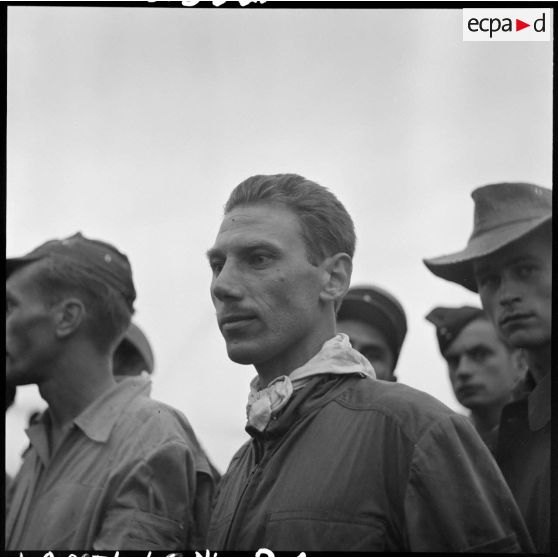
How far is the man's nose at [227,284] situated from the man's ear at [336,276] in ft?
0.75

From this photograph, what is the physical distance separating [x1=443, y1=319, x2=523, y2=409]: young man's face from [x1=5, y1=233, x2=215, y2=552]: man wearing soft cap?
0.76 m

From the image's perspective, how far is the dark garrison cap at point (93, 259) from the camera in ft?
9.06

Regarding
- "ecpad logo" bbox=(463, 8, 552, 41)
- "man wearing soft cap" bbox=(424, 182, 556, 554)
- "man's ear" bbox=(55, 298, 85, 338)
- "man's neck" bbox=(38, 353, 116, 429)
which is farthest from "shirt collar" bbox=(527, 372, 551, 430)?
"man's ear" bbox=(55, 298, 85, 338)

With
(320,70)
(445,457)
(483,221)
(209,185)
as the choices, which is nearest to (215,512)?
(445,457)

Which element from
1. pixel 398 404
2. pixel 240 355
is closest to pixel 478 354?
pixel 398 404

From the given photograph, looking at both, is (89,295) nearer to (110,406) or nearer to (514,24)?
(110,406)

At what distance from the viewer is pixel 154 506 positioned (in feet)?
8.53

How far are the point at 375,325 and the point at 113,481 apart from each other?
33.1 inches

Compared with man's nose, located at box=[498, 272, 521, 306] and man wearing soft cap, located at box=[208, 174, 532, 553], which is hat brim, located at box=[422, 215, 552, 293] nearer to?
man's nose, located at box=[498, 272, 521, 306]

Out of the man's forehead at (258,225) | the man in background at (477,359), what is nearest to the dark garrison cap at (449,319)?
the man in background at (477,359)

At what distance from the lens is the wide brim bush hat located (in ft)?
8.77

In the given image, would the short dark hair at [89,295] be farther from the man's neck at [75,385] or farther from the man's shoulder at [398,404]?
the man's shoulder at [398,404]

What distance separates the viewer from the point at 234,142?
277 cm

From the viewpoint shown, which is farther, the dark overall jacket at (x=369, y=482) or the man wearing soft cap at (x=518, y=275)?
the man wearing soft cap at (x=518, y=275)
